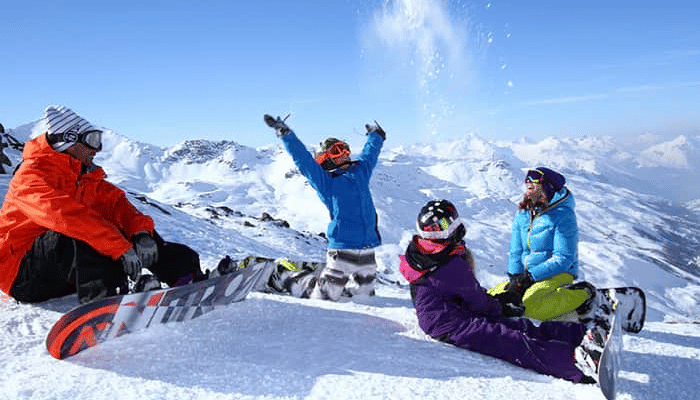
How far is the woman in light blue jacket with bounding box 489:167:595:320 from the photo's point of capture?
16.4ft

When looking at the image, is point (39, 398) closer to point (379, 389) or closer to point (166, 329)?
point (166, 329)

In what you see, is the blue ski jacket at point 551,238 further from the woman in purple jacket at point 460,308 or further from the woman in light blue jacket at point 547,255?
the woman in purple jacket at point 460,308

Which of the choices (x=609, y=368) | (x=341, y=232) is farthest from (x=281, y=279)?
(x=609, y=368)

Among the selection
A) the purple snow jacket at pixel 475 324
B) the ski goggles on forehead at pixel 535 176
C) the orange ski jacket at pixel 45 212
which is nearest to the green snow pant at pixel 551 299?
the purple snow jacket at pixel 475 324

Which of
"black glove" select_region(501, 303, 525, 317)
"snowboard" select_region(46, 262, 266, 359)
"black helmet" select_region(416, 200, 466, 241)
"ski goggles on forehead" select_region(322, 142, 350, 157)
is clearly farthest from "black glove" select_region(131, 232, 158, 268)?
"black glove" select_region(501, 303, 525, 317)

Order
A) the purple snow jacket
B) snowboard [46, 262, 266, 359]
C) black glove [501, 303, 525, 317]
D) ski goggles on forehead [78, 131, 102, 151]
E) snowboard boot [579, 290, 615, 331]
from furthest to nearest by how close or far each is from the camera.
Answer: snowboard boot [579, 290, 615, 331] < black glove [501, 303, 525, 317] < ski goggles on forehead [78, 131, 102, 151] < the purple snow jacket < snowboard [46, 262, 266, 359]

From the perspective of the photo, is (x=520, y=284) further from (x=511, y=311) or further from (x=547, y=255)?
(x=511, y=311)

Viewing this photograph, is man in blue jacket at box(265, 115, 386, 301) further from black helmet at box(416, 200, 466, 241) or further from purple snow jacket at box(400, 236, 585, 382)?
black helmet at box(416, 200, 466, 241)

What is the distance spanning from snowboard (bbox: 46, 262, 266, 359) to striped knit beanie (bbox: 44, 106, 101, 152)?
1482 mm

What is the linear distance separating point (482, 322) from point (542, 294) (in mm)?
1613

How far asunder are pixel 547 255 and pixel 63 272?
5012 mm

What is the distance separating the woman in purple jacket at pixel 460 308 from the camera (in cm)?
354

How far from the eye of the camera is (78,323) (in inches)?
121

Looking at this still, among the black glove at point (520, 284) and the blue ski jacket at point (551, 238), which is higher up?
the blue ski jacket at point (551, 238)
